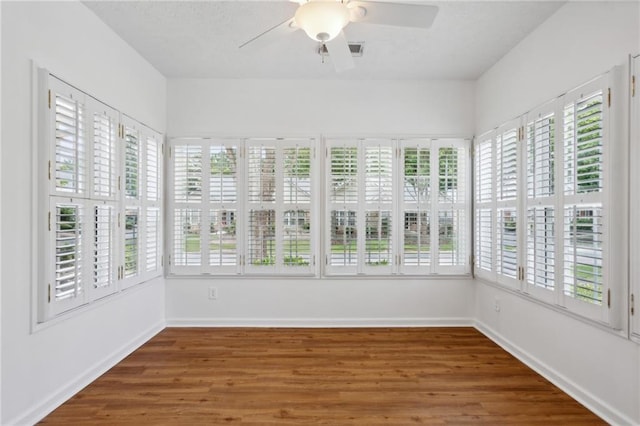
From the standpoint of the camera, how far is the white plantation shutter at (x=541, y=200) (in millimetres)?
2445

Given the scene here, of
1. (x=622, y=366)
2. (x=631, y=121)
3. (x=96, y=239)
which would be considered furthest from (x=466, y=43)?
(x=96, y=239)

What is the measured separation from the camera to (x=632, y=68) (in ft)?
6.16

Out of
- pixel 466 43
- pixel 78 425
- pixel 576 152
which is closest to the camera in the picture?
pixel 78 425

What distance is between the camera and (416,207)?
363cm

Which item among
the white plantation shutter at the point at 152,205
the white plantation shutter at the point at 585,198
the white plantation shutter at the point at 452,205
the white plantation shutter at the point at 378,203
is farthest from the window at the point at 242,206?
the white plantation shutter at the point at 585,198

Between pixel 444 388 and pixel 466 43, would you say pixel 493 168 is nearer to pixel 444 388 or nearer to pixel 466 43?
pixel 466 43

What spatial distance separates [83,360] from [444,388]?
2604mm

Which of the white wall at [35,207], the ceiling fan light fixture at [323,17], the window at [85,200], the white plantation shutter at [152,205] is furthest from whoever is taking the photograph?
the white plantation shutter at [152,205]

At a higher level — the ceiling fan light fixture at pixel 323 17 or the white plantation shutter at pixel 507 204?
the ceiling fan light fixture at pixel 323 17

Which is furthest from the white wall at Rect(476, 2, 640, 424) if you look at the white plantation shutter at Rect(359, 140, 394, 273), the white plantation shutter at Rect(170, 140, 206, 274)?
the white plantation shutter at Rect(170, 140, 206, 274)

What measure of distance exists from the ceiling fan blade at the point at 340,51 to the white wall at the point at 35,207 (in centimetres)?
175

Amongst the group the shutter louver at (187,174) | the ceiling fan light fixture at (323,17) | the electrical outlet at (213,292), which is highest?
the ceiling fan light fixture at (323,17)

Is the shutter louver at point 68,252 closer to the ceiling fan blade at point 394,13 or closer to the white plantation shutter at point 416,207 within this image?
the ceiling fan blade at point 394,13

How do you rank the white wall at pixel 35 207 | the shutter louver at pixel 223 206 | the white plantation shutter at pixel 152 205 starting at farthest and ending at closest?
the shutter louver at pixel 223 206
the white plantation shutter at pixel 152 205
the white wall at pixel 35 207
